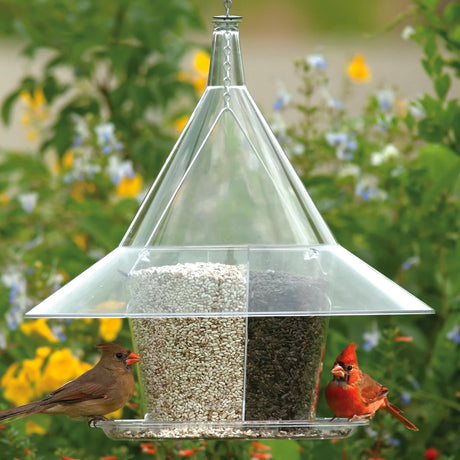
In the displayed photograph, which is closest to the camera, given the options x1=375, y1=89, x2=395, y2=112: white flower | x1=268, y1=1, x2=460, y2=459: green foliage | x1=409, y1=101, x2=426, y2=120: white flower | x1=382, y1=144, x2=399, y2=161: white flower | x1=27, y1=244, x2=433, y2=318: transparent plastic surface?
x1=27, y1=244, x2=433, y2=318: transparent plastic surface

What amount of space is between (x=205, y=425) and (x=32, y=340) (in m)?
1.57

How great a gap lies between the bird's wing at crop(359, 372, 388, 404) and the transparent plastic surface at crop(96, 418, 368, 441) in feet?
0.24

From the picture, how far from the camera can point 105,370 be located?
2512 millimetres

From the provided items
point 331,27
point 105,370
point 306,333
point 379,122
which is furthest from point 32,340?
point 331,27

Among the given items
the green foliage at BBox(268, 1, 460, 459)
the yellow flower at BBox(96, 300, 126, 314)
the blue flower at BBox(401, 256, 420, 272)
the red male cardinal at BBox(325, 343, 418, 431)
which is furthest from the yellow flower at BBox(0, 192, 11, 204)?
the red male cardinal at BBox(325, 343, 418, 431)

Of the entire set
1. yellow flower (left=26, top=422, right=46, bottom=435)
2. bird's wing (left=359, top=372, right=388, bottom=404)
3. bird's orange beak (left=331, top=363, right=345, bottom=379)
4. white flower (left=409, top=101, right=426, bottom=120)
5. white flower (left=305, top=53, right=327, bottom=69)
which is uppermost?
white flower (left=305, top=53, right=327, bottom=69)

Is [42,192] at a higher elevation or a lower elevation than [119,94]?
lower

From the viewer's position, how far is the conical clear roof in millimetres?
2332

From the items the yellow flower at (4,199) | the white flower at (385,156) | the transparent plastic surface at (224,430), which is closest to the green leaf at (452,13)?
the white flower at (385,156)

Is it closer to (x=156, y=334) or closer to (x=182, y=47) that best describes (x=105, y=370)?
(x=156, y=334)

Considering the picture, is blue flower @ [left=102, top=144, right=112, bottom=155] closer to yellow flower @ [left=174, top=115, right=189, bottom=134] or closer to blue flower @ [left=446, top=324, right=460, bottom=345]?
yellow flower @ [left=174, top=115, right=189, bottom=134]

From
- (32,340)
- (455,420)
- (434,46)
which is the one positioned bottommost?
(455,420)

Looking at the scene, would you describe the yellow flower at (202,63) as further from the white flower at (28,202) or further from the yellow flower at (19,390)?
the yellow flower at (19,390)

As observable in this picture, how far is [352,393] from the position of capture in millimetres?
2441
